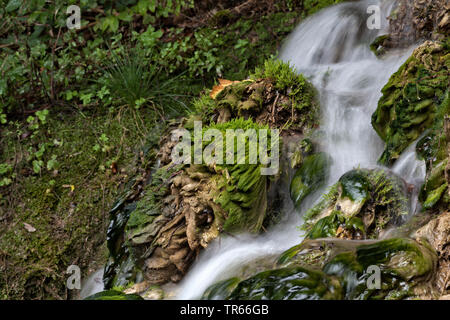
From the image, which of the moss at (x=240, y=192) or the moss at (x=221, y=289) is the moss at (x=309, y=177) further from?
the moss at (x=221, y=289)

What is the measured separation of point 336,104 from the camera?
3980 mm

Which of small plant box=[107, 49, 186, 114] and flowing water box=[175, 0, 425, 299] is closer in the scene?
flowing water box=[175, 0, 425, 299]

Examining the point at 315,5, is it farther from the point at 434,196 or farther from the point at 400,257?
the point at 400,257

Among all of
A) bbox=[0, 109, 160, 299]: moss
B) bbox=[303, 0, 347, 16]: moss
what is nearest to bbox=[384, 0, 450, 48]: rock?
bbox=[303, 0, 347, 16]: moss

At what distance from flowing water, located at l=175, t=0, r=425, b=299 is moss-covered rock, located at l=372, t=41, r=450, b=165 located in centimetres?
15

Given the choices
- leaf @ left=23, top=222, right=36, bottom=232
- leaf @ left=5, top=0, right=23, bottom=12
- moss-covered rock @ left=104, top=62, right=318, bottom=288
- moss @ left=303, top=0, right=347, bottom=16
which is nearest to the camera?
moss-covered rock @ left=104, top=62, right=318, bottom=288

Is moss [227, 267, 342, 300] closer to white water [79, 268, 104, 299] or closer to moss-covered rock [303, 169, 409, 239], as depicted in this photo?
moss-covered rock [303, 169, 409, 239]

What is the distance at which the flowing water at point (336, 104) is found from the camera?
3057 millimetres

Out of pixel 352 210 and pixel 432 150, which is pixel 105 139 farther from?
pixel 432 150

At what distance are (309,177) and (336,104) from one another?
984 mm

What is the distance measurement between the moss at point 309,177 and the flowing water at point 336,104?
7 centimetres

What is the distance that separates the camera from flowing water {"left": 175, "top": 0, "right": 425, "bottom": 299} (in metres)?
3.06

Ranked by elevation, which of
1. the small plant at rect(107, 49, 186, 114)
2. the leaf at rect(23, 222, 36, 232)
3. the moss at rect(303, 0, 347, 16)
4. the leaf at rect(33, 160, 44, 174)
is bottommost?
the leaf at rect(23, 222, 36, 232)

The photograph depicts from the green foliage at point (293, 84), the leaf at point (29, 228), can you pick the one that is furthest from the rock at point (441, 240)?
the leaf at point (29, 228)
